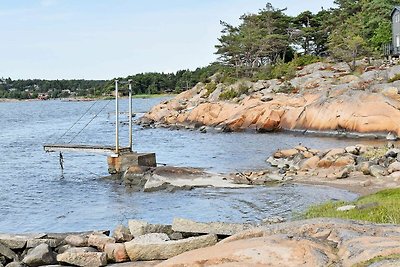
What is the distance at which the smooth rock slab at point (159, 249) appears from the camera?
10.8 meters

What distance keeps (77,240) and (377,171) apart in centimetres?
1671

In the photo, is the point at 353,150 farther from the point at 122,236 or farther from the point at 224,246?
the point at 224,246

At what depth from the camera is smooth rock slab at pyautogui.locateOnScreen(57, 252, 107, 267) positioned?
1093 cm

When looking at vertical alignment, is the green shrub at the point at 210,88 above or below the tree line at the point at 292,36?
below

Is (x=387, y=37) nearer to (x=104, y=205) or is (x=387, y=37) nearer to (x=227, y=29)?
(x=227, y=29)

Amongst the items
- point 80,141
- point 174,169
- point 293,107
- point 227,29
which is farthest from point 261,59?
point 174,169

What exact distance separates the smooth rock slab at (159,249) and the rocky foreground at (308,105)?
36.4 metres

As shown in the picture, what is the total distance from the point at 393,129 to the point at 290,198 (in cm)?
2441

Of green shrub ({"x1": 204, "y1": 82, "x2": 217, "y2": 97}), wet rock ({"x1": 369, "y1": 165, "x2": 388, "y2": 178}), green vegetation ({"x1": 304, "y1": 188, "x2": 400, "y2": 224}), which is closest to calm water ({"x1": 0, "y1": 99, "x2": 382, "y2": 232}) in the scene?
green vegetation ({"x1": 304, "y1": 188, "x2": 400, "y2": 224})

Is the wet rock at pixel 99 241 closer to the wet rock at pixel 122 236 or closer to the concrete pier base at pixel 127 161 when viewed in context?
the wet rock at pixel 122 236

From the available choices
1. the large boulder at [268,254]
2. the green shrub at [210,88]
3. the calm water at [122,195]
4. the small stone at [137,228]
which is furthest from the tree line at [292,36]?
the large boulder at [268,254]

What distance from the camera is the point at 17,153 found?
4769 cm

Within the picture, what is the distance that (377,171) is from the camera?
25828 millimetres

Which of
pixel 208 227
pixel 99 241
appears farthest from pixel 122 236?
pixel 208 227
